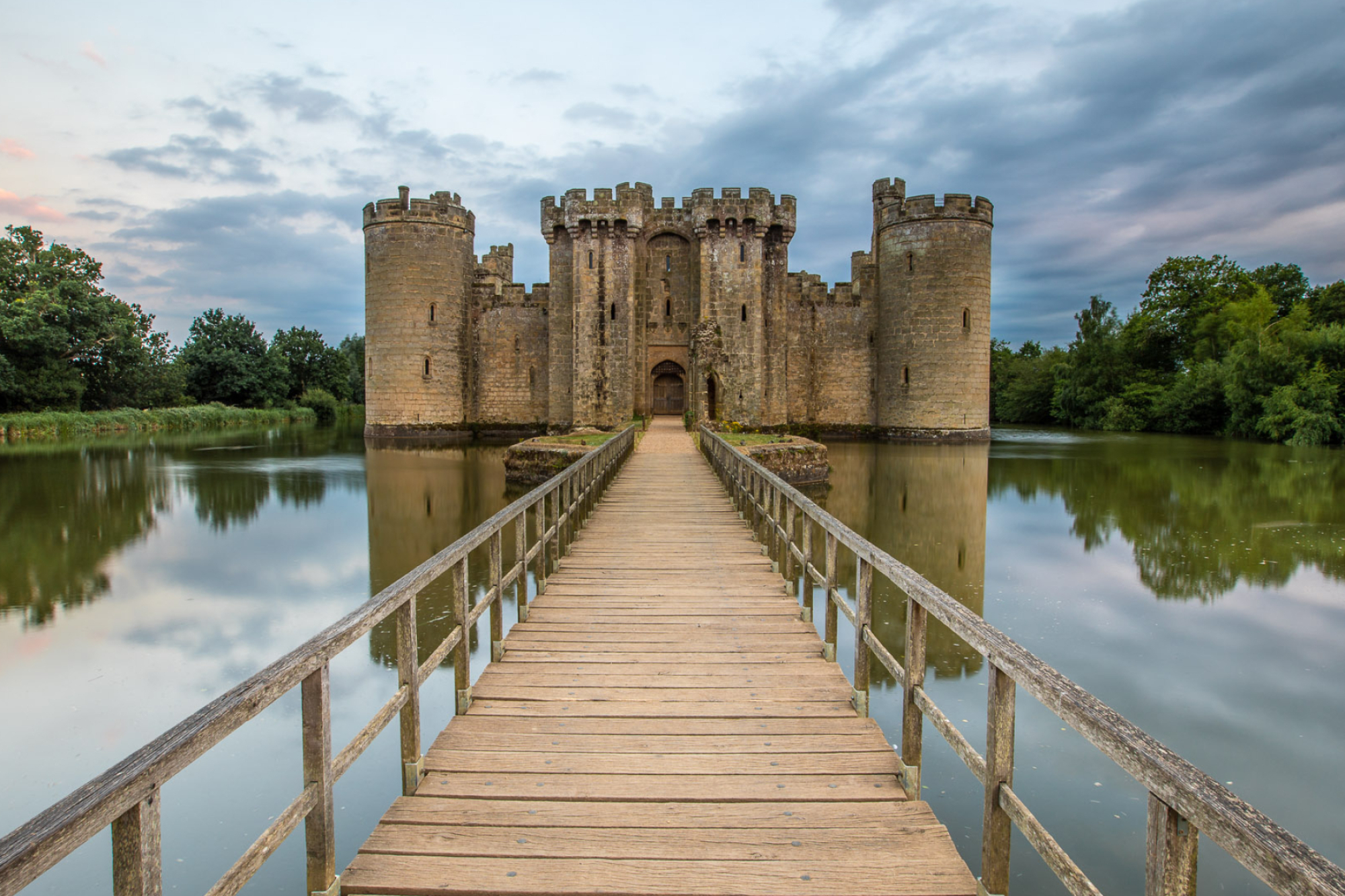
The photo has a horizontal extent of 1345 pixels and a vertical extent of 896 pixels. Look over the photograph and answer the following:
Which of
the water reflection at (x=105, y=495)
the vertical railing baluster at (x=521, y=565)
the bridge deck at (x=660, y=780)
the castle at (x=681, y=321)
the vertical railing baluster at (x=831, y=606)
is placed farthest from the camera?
the castle at (x=681, y=321)

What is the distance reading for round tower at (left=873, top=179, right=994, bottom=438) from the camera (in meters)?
27.0

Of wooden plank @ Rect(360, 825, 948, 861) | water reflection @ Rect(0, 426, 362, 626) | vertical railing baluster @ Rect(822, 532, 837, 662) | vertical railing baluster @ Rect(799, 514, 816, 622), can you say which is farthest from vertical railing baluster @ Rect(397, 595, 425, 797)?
water reflection @ Rect(0, 426, 362, 626)

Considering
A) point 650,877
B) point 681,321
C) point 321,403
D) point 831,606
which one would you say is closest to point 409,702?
point 650,877

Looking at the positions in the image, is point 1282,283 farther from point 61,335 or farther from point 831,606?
point 61,335

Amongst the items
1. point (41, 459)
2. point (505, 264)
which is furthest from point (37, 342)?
point (505, 264)

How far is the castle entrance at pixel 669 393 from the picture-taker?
104 ft

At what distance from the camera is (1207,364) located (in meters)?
33.5

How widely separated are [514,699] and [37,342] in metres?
37.6

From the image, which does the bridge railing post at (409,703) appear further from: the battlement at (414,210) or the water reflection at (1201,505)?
the battlement at (414,210)

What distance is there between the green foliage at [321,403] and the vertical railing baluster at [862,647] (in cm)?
5167

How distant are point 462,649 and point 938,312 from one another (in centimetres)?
2661

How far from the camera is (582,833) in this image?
2.65 m

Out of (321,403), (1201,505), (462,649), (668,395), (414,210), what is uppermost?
(414,210)

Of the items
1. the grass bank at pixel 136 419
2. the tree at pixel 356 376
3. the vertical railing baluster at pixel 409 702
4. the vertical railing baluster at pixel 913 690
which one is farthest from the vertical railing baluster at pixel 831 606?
the tree at pixel 356 376
